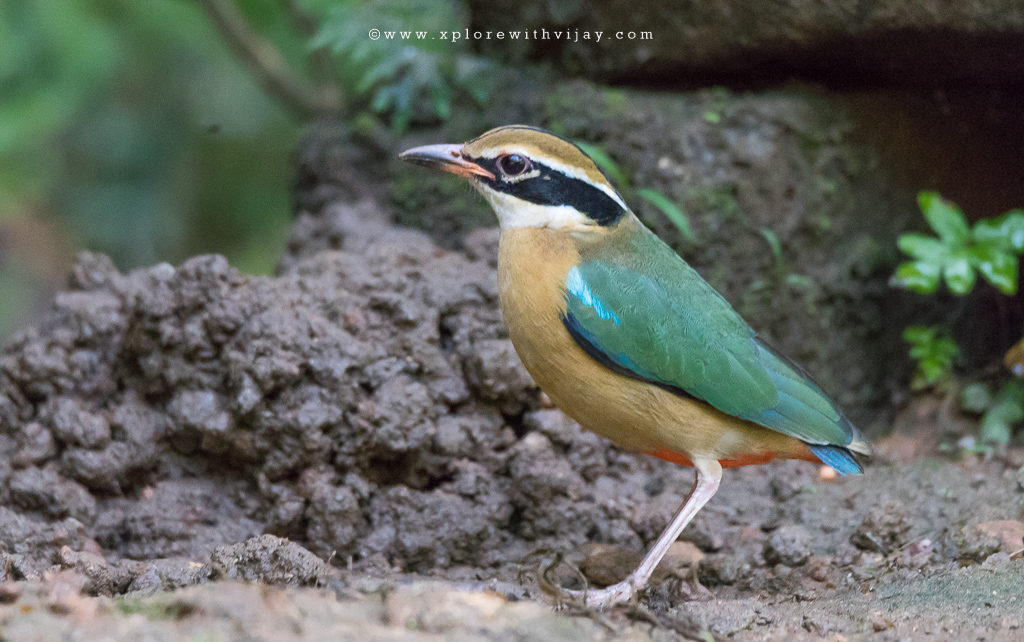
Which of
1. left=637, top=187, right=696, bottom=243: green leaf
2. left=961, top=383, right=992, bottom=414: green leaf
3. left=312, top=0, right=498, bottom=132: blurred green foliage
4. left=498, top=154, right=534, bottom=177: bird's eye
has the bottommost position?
left=961, top=383, right=992, bottom=414: green leaf

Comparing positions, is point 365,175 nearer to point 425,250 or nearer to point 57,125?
point 425,250

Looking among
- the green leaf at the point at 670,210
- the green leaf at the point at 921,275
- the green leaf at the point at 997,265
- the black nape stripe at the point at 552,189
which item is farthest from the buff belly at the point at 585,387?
the green leaf at the point at 997,265

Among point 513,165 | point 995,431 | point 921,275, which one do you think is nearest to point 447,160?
point 513,165

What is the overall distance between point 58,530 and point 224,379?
3.31 ft

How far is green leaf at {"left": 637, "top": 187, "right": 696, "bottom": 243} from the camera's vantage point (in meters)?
5.61

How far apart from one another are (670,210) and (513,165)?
1.64 metres

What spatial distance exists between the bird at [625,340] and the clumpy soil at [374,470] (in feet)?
1.79

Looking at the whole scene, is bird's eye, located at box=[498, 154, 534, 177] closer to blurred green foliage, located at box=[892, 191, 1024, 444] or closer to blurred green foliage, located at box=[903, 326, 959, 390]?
blurred green foliage, located at box=[892, 191, 1024, 444]

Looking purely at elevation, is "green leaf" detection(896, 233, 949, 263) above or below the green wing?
below

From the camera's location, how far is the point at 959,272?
5508 millimetres

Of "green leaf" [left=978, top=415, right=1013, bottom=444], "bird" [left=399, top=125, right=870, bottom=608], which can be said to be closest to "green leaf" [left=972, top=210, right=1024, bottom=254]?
"green leaf" [left=978, top=415, right=1013, bottom=444]

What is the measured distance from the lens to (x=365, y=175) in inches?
261

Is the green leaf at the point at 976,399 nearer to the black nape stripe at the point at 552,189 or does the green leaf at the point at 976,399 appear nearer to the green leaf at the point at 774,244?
the green leaf at the point at 774,244

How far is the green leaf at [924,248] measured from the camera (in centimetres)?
559
